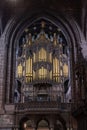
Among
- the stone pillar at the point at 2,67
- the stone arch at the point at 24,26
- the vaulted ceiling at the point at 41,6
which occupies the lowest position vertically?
the stone pillar at the point at 2,67

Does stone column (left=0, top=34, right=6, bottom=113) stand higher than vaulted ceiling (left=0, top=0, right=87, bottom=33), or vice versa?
vaulted ceiling (left=0, top=0, right=87, bottom=33)

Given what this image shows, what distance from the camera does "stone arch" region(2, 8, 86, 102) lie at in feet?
91.0

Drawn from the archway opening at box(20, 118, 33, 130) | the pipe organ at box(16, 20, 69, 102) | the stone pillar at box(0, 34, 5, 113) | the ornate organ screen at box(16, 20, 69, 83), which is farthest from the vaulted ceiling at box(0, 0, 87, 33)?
the archway opening at box(20, 118, 33, 130)

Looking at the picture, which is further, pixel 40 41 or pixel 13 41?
pixel 40 41

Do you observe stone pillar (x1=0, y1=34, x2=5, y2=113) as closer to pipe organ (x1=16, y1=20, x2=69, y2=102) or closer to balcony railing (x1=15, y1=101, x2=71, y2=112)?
balcony railing (x1=15, y1=101, x2=71, y2=112)

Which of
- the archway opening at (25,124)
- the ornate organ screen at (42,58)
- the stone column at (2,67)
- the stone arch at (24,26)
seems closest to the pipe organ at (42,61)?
the ornate organ screen at (42,58)

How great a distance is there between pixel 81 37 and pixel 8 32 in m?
6.58

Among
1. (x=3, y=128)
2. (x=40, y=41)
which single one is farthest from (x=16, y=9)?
(x=3, y=128)

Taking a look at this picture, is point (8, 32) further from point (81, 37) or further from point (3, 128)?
point (3, 128)

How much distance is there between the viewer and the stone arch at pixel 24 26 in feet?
91.0

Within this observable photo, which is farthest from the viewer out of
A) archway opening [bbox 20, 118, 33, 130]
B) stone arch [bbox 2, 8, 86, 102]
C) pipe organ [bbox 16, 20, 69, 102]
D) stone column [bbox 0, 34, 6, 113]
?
pipe organ [bbox 16, 20, 69, 102]

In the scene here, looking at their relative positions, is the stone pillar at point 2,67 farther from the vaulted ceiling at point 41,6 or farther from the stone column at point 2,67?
the vaulted ceiling at point 41,6

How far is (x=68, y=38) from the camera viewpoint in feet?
94.7

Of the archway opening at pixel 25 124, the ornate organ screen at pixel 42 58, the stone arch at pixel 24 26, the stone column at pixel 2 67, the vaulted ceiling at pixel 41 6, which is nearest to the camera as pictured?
the stone column at pixel 2 67
